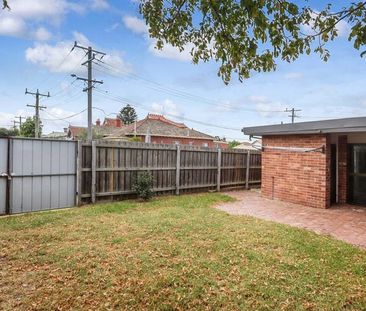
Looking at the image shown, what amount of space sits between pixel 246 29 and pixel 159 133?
27.3 metres

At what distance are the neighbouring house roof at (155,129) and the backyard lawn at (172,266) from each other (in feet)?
74.6

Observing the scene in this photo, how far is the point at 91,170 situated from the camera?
336 inches

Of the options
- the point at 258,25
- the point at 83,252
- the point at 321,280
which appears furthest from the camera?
the point at 83,252

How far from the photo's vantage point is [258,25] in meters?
3.15

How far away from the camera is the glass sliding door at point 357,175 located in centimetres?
896

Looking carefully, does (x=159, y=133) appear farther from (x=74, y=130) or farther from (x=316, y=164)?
(x=316, y=164)

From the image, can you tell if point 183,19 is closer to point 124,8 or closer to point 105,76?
point 124,8

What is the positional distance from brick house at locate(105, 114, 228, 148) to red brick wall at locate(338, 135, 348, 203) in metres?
20.3

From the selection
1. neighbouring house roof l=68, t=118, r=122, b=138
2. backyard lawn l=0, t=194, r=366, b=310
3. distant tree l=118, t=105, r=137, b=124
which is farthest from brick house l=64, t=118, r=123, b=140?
backyard lawn l=0, t=194, r=366, b=310

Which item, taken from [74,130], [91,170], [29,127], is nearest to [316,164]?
[91,170]

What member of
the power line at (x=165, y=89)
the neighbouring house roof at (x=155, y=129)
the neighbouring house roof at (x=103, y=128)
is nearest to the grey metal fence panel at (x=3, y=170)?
the power line at (x=165, y=89)

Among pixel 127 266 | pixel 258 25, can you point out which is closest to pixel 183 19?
pixel 258 25

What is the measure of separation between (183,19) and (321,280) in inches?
154

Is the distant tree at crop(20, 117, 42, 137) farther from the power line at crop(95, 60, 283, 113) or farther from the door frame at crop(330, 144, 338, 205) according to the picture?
the door frame at crop(330, 144, 338, 205)
